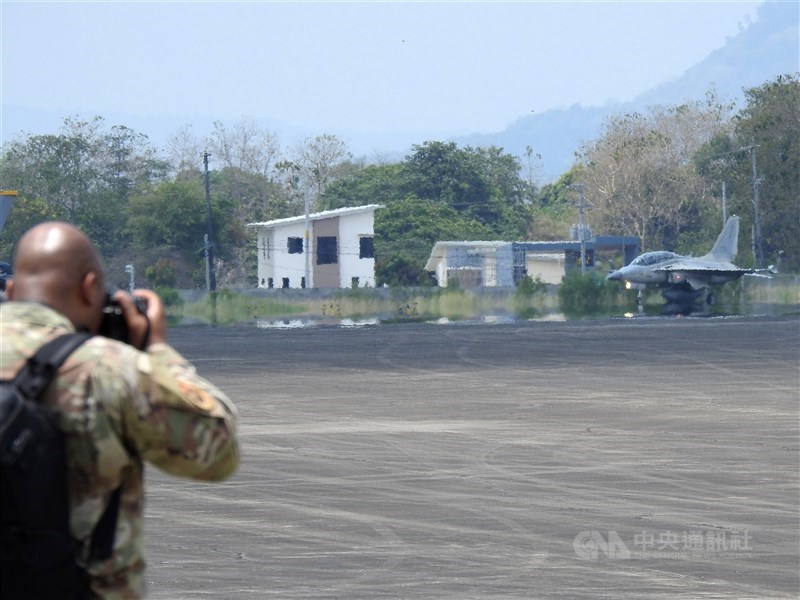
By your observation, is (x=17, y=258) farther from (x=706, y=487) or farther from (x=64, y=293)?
(x=706, y=487)

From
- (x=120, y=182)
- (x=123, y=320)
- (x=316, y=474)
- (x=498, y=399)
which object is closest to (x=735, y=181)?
(x=120, y=182)

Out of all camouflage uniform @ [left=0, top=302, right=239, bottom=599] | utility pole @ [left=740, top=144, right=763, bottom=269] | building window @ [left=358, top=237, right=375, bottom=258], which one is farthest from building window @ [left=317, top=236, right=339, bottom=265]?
camouflage uniform @ [left=0, top=302, right=239, bottom=599]

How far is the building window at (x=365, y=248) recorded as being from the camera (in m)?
85.5

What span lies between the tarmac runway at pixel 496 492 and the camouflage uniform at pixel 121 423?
5.32 m

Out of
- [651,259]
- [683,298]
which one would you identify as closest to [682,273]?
[651,259]

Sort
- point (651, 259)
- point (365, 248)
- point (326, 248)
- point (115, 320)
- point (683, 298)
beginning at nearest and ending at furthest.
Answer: point (115, 320), point (651, 259), point (683, 298), point (365, 248), point (326, 248)

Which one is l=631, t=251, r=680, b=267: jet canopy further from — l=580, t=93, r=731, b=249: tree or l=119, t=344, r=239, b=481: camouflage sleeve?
l=119, t=344, r=239, b=481: camouflage sleeve

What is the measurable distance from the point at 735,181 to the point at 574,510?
80.2 meters

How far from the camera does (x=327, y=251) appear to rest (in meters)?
86.9

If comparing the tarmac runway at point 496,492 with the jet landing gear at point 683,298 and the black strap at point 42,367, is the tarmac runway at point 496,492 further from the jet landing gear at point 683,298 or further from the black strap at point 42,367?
the jet landing gear at point 683,298

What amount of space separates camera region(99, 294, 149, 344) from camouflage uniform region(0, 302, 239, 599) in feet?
0.38

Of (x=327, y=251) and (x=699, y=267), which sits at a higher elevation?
(x=327, y=251)

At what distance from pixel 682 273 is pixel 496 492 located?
52277mm

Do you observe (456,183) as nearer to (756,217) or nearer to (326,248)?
(326,248)
